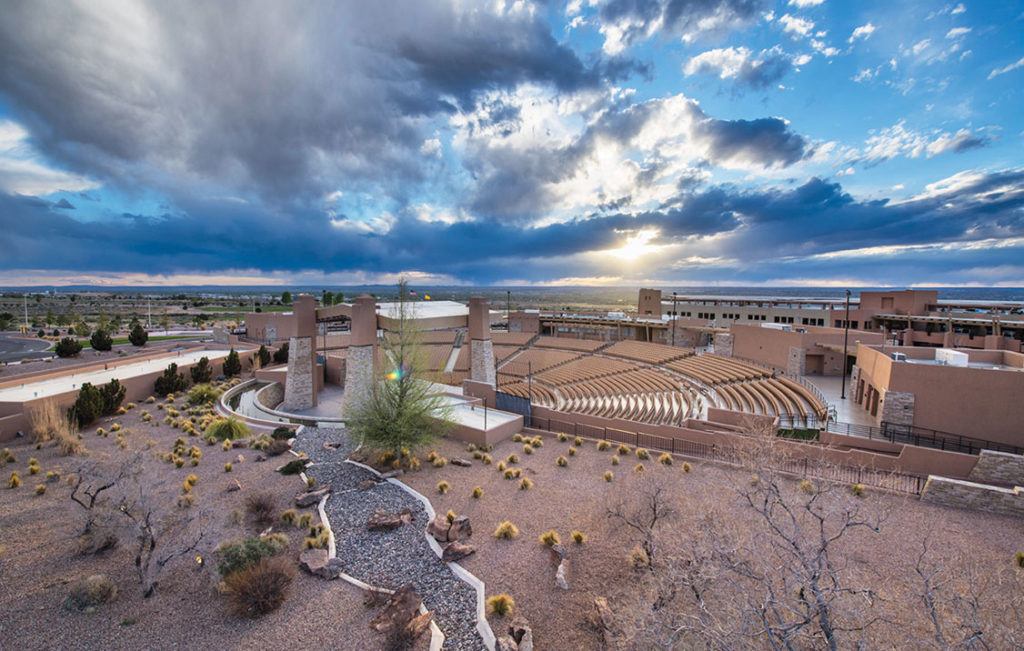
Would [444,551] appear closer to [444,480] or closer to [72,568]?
[444,480]

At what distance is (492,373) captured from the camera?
2602cm

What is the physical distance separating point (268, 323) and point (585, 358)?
1624 inches

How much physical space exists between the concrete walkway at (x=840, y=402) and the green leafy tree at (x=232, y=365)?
137ft

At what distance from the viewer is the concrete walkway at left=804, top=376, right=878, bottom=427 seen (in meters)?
20.4

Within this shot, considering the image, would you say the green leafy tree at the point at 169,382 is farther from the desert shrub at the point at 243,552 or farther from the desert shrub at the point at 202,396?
the desert shrub at the point at 243,552

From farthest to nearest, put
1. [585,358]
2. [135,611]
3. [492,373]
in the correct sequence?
[585,358]
[492,373]
[135,611]

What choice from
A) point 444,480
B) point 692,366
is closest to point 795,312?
point 692,366

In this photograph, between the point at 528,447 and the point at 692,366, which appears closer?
the point at 528,447

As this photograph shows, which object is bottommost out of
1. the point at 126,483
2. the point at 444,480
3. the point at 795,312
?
the point at 444,480

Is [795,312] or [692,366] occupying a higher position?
[795,312]

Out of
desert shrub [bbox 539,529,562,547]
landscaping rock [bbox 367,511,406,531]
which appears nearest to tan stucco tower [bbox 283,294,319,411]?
landscaping rock [bbox 367,511,406,531]

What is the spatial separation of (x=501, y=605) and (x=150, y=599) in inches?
290

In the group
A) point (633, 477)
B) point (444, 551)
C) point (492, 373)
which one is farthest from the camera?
point (492, 373)

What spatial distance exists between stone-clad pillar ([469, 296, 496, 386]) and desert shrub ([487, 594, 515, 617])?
56.9ft
